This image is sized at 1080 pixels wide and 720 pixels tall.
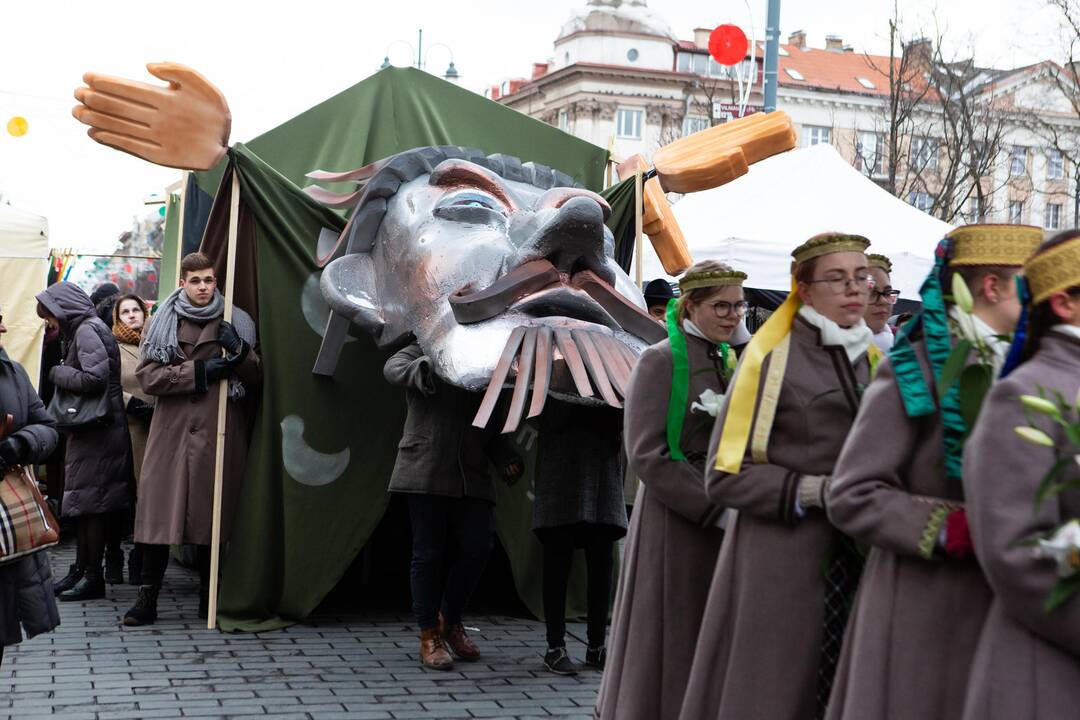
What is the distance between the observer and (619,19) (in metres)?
65.3

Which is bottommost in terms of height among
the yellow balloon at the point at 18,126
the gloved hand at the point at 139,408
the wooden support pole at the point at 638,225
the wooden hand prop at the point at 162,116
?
the gloved hand at the point at 139,408

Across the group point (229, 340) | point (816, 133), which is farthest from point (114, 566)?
point (816, 133)

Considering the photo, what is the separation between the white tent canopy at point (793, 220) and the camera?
42.2ft

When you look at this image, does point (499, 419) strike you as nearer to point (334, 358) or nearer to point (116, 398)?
point (334, 358)

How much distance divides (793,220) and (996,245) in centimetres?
991

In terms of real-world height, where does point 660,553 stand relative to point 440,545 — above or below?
above

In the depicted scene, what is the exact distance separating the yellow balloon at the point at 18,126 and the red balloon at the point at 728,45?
1044 cm

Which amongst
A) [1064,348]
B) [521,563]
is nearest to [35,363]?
[521,563]

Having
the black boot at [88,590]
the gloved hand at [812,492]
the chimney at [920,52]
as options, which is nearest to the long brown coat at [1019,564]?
the gloved hand at [812,492]

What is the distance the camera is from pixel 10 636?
577cm

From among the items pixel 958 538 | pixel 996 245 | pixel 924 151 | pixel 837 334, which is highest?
pixel 924 151

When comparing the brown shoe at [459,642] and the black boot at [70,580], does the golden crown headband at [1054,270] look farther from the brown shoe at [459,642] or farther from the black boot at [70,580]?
the black boot at [70,580]

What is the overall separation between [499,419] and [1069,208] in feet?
189

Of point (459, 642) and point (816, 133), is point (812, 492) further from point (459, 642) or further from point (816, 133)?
point (816, 133)
